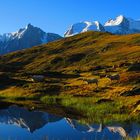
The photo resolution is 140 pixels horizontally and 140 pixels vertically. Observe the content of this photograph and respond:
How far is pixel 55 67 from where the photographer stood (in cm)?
15988

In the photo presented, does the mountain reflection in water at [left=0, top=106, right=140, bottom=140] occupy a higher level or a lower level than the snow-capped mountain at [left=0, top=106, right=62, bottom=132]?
lower

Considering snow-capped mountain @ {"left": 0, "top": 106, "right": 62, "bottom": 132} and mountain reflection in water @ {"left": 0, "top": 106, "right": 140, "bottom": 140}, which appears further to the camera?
snow-capped mountain @ {"left": 0, "top": 106, "right": 62, "bottom": 132}

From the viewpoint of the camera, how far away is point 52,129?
149 ft

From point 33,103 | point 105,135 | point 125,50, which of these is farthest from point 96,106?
point 125,50

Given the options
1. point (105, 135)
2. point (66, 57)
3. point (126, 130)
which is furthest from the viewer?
point (66, 57)

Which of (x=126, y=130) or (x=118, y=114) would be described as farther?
(x=118, y=114)

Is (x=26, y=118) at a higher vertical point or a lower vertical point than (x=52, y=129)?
higher

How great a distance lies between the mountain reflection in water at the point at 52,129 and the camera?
3862 cm

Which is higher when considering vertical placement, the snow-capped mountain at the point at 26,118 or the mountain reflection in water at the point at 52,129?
the snow-capped mountain at the point at 26,118

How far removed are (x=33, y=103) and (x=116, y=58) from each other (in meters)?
88.7

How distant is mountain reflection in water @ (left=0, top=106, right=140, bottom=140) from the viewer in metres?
38.6

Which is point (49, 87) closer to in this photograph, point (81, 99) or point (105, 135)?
point (81, 99)

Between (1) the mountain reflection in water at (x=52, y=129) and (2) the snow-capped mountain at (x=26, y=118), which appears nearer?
(1) the mountain reflection in water at (x=52, y=129)

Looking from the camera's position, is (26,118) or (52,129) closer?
(52,129)
